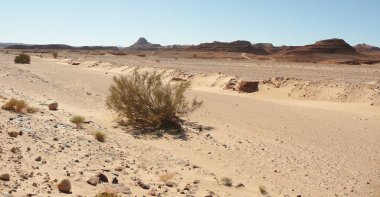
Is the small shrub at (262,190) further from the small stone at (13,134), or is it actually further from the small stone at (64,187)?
the small stone at (13,134)

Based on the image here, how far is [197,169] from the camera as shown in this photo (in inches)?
373

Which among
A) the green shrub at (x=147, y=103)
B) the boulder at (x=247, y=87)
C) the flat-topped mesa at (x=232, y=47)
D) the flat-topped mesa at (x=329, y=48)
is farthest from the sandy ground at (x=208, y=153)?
the flat-topped mesa at (x=232, y=47)

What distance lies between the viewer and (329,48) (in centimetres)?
10594

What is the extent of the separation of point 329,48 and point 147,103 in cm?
9859

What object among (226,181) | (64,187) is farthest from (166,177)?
(64,187)

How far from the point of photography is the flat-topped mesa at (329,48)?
4040 inches

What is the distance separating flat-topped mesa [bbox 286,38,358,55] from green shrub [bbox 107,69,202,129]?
292 feet

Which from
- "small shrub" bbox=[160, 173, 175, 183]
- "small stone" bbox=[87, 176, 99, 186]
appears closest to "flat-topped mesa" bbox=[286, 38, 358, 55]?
"small shrub" bbox=[160, 173, 175, 183]

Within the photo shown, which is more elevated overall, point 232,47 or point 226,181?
point 232,47

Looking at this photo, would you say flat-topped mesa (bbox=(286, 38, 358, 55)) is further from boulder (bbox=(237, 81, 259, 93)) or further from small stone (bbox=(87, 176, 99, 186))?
small stone (bbox=(87, 176, 99, 186))

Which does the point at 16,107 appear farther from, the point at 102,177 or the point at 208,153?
the point at 102,177

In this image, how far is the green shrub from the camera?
1402 centimetres

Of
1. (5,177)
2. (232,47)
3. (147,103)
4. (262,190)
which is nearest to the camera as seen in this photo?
(5,177)

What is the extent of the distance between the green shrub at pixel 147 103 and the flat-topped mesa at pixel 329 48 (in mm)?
89116
